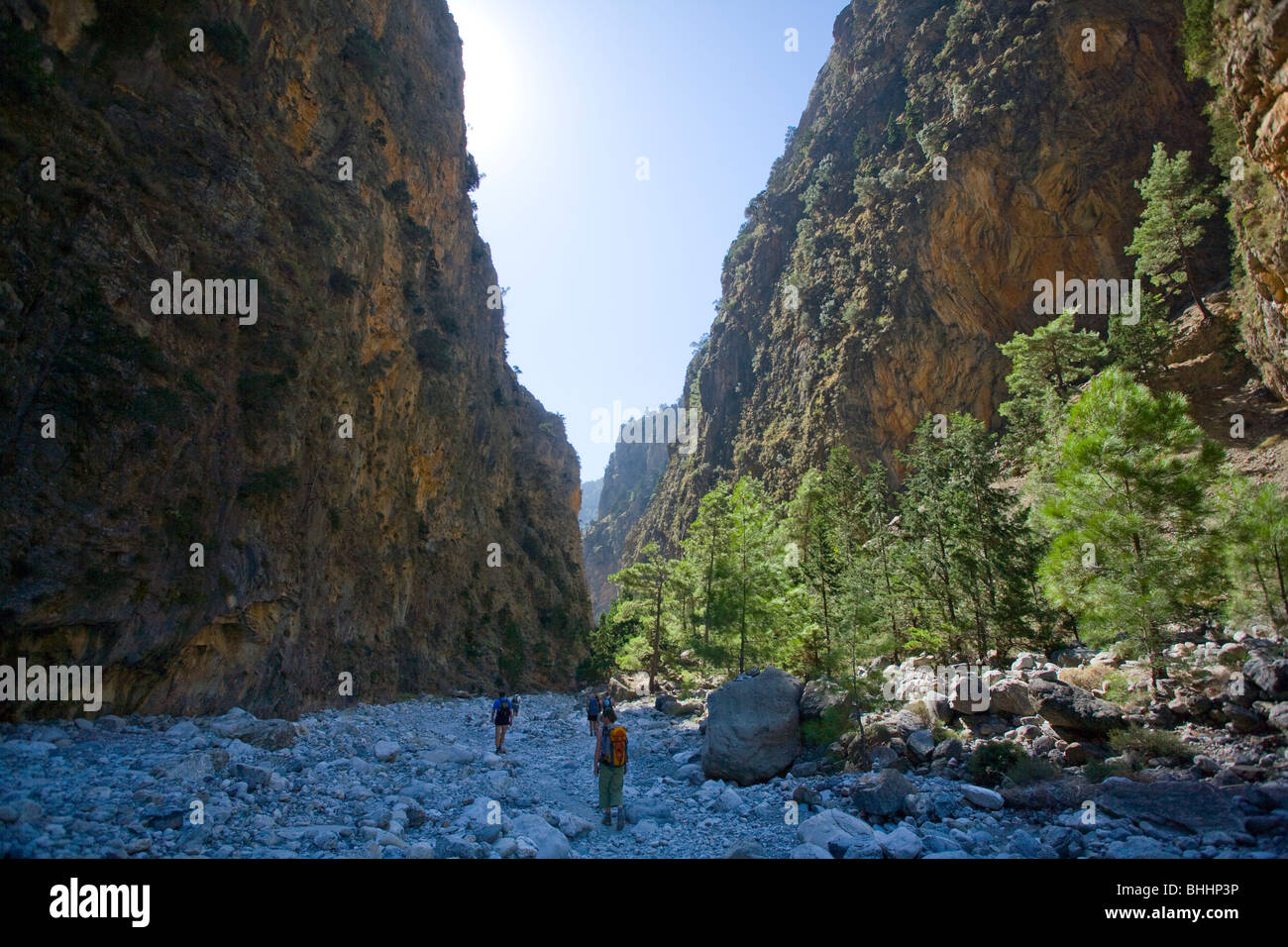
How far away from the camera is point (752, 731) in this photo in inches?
484

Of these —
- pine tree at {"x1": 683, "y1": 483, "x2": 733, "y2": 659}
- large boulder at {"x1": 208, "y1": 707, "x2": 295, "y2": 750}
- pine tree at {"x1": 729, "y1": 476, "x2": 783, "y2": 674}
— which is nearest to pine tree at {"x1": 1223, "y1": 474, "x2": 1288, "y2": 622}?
pine tree at {"x1": 729, "y1": 476, "x2": 783, "y2": 674}

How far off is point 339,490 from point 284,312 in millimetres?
7273

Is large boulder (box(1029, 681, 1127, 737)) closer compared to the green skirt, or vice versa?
the green skirt

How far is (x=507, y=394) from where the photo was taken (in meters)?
49.2

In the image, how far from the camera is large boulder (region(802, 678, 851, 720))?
40.3 ft

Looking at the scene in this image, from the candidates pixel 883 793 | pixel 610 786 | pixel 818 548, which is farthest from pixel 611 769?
pixel 818 548

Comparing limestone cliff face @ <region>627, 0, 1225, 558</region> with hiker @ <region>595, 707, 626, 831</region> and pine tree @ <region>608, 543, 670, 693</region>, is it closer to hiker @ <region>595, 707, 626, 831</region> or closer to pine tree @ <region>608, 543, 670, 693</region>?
pine tree @ <region>608, 543, 670, 693</region>

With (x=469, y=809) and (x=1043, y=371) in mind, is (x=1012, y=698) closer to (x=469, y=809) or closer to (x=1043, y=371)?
(x=469, y=809)

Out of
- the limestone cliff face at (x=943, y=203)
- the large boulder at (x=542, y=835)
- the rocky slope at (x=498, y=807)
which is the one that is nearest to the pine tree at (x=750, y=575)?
the rocky slope at (x=498, y=807)

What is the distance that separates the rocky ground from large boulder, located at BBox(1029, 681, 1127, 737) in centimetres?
229

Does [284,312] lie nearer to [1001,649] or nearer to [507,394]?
[1001,649]

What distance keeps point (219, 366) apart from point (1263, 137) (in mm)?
31351

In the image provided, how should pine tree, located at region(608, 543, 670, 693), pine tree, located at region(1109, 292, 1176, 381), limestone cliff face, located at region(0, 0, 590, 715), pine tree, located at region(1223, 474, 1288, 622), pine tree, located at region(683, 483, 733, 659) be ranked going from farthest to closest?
pine tree, located at region(1109, 292, 1176, 381), pine tree, located at region(608, 543, 670, 693), pine tree, located at region(683, 483, 733, 659), pine tree, located at region(1223, 474, 1288, 622), limestone cliff face, located at region(0, 0, 590, 715)

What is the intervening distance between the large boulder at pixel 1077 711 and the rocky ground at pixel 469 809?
229 cm
